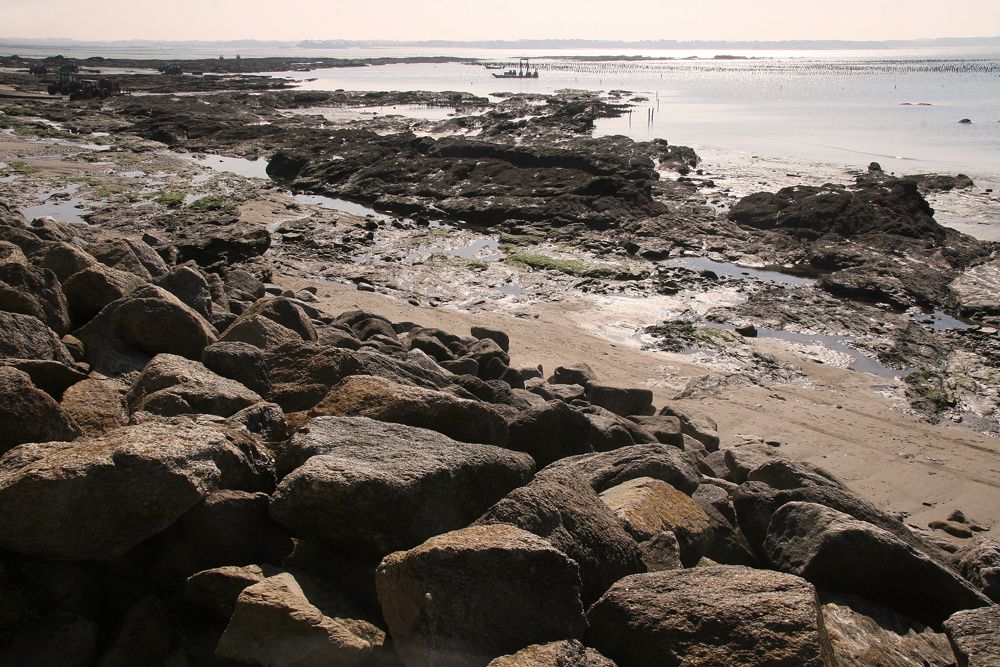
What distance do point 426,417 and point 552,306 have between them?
1282cm

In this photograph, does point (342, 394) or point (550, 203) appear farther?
point (550, 203)

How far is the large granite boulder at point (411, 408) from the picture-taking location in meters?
5.90

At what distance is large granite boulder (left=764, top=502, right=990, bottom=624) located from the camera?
17.1 feet

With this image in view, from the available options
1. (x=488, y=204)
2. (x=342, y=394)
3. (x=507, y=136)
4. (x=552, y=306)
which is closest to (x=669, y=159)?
(x=507, y=136)

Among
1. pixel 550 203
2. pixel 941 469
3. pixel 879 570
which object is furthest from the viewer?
pixel 550 203

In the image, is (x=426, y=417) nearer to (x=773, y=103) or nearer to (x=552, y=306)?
(x=552, y=306)

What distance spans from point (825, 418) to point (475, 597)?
1061 cm

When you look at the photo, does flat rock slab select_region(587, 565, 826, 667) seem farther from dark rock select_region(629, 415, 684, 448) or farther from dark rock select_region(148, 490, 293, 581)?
dark rock select_region(629, 415, 684, 448)

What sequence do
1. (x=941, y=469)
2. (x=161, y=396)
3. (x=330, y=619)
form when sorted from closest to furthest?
1. (x=330, y=619)
2. (x=161, y=396)
3. (x=941, y=469)

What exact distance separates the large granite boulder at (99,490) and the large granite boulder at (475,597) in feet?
4.41

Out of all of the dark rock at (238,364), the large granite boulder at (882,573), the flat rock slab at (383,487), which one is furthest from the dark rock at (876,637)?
the dark rock at (238,364)

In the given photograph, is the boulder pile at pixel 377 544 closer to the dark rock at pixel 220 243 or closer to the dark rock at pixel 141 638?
the dark rock at pixel 141 638

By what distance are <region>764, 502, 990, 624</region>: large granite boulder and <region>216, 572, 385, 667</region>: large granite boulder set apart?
3.12m

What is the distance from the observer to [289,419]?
6.15m
